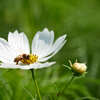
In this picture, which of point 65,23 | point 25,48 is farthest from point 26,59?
point 65,23

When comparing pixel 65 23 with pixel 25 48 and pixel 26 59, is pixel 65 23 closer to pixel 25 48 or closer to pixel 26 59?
pixel 25 48

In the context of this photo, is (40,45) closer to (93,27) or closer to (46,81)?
(46,81)

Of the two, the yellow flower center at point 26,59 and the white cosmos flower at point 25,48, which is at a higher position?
the white cosmos flower at point 25,48

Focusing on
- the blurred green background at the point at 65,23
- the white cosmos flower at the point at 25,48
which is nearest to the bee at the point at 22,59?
the white cosmos flower at the point at 25,48

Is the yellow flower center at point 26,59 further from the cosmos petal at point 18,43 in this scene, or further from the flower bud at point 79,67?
the flower bud at point 79,67

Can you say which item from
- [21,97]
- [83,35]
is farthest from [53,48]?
[83,35]

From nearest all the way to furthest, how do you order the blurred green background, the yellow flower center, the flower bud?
the flower bud
the yellow flower center
the blurred green background

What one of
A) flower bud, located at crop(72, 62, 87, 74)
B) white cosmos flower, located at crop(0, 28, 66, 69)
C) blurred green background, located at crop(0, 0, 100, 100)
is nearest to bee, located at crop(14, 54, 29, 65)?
white cosmos flower, located at crop(0, 28, 66, 69)

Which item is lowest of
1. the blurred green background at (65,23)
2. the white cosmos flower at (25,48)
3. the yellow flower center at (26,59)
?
the yellow flower center at (26,59)

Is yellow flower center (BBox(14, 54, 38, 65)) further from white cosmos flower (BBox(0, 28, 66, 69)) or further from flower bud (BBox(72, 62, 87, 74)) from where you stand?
flower bud (BBox(72, 62, 87, 74))
